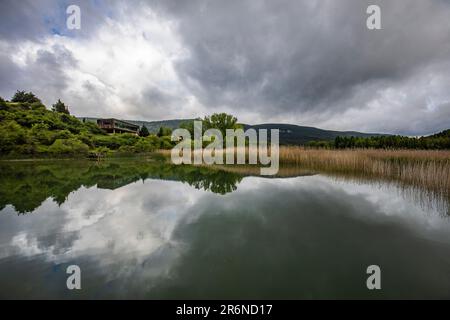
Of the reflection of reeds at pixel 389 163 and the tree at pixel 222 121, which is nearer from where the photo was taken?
the reflection of reeds at pixel 389 163

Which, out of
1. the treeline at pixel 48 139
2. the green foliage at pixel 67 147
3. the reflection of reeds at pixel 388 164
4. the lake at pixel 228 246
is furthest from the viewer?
the green foliage at pixel 67 147

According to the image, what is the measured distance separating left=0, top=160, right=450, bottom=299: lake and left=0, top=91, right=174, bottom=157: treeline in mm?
16070

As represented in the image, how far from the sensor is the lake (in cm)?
148

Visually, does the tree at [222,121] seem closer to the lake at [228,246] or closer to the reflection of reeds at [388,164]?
the reflection of reeds at [388,164]

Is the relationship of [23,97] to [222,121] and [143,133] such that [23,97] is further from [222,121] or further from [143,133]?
[222,121]

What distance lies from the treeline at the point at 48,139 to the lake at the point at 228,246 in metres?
16.1

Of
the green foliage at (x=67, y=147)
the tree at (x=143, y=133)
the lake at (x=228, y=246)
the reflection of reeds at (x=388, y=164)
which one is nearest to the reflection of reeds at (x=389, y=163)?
the reflection of reeds at (x=388, y=164)

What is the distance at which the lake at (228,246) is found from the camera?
4.86 feet

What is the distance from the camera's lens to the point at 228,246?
2.11 meters

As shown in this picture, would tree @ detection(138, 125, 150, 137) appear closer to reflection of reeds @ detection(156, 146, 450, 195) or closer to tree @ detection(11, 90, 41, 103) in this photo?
tree @ detection(11, 90, 41, 103)

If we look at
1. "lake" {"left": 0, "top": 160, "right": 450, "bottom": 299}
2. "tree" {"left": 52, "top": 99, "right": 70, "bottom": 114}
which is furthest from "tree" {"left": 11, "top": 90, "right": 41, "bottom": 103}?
"lake" {"left": 0, "top": 160, "right": 450, "bottom": 299}

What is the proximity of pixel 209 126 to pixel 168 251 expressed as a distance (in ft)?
113

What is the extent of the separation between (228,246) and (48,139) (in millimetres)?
22967
